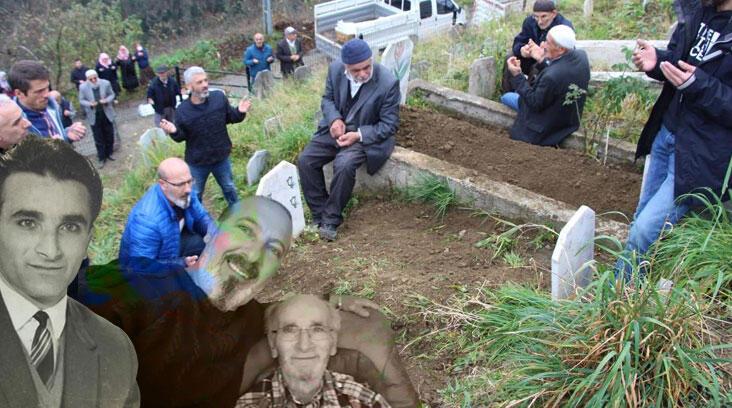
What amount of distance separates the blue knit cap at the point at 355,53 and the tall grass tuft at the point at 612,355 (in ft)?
8.46

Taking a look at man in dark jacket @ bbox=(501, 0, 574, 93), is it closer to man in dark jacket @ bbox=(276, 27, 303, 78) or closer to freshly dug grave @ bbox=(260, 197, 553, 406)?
freshly dug grave @ bbox=(260, 197, 553, 406)

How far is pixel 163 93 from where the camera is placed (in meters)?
9.01

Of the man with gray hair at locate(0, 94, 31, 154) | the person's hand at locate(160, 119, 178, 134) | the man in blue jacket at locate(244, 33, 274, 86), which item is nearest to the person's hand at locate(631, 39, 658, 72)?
the man with gray hair at locate(0, 94, 31, 154)

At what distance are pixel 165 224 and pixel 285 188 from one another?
1.22 metres

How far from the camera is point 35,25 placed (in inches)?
712

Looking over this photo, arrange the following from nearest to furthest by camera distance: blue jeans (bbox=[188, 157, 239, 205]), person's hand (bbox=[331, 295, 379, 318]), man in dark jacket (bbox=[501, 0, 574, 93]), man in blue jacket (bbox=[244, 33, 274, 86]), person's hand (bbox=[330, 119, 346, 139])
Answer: person's hand (bbox=[331, 295, 379, 318]) < person's hand (bbox=[330, 119, 346, 139]) < blue jeans (bbox=[188, 157, 239, 205]) < man in dark jacket (bbox=[501, 0, 574, 93]) < man in blue jacket (bbox=[244, 33, 274, 86])

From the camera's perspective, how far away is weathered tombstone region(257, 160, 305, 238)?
4.29 metres

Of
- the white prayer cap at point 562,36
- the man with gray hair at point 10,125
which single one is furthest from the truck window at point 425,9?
the man with gray hair at point 10,125

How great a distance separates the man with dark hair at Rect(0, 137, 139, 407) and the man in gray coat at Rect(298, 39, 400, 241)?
Answer: 3024mm

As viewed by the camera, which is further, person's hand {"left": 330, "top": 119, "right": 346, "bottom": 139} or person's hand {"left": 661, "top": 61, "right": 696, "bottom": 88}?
person's hand {"left": 330, "top": 119, "right": 346, "bottom": 139}

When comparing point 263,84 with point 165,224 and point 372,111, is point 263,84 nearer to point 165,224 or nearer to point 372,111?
point 372,111

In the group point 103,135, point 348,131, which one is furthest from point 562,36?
point 103,135

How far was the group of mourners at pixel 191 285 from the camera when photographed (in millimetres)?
1712

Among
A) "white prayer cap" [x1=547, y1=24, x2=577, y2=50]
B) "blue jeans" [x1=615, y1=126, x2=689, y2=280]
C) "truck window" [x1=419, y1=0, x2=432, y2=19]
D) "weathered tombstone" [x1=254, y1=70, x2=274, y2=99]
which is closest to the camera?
"blue jeans" [x1=615, y1=126, x2=689, y2=280]
